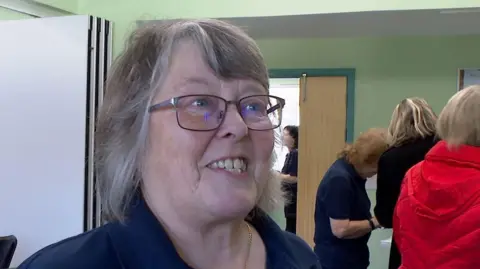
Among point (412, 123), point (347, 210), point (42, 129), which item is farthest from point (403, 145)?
point (42, 129)

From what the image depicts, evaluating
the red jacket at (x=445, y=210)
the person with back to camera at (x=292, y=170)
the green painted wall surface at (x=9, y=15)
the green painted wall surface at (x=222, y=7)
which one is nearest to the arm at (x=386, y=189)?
the red jacket at (x=445, y=210)

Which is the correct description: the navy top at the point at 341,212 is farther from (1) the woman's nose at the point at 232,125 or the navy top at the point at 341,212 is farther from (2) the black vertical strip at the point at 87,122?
(1) the woman's nose at the point at 232,125

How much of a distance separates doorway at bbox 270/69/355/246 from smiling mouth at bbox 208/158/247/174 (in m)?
3.93

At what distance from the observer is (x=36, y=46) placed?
114 inches

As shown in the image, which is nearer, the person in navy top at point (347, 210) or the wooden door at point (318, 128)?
the person in navy top at point (347, 210)

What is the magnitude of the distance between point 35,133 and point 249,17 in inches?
49.7

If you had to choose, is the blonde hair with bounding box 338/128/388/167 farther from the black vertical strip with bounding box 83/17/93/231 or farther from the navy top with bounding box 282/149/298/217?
the navy top with bounding box 282/149/298/217

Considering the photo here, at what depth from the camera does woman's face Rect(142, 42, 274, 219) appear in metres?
0.93

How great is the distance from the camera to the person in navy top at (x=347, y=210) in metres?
2.64

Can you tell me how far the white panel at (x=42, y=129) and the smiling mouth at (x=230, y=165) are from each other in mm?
1899

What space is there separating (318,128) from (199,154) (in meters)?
4.10

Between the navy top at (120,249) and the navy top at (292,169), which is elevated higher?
the navy top at (120,249)

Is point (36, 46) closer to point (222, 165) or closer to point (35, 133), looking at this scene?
point (35, 133)

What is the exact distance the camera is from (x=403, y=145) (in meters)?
2.56
